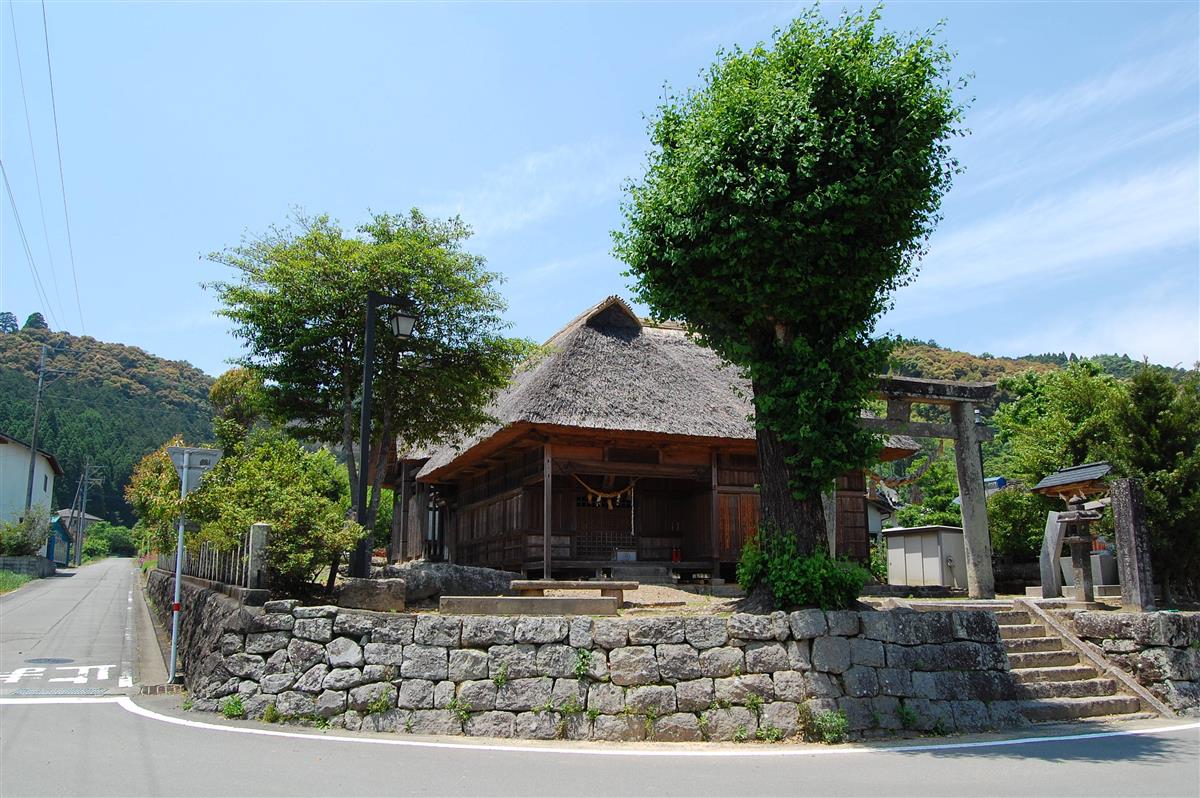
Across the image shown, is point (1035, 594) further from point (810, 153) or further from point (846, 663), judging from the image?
point (810, 153)

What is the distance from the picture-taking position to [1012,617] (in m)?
12.0

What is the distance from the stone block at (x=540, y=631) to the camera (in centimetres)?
888

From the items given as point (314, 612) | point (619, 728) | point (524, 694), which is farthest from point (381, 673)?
point (619, 728)

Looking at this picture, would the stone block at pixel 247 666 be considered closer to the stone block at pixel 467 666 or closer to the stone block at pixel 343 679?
the stone block at pixel 343 679

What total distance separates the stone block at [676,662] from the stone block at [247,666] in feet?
14.5

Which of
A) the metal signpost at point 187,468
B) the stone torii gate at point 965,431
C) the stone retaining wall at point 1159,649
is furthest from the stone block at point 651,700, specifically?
the stone torii gate at point 965,431

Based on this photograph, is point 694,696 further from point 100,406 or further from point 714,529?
point 100,406

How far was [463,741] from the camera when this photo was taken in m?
8.30

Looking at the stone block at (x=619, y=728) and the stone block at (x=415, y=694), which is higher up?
the stone block at (x=415, y=694)

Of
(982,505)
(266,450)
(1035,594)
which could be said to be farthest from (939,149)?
(266,450)

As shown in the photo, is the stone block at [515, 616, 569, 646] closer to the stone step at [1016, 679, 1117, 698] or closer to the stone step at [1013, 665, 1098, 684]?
the stone step at [1016, 679, 1117, 698]

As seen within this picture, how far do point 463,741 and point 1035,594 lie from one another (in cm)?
1104

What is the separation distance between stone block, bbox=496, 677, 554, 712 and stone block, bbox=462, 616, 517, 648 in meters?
0.45

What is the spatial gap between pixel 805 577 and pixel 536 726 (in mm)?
3462
